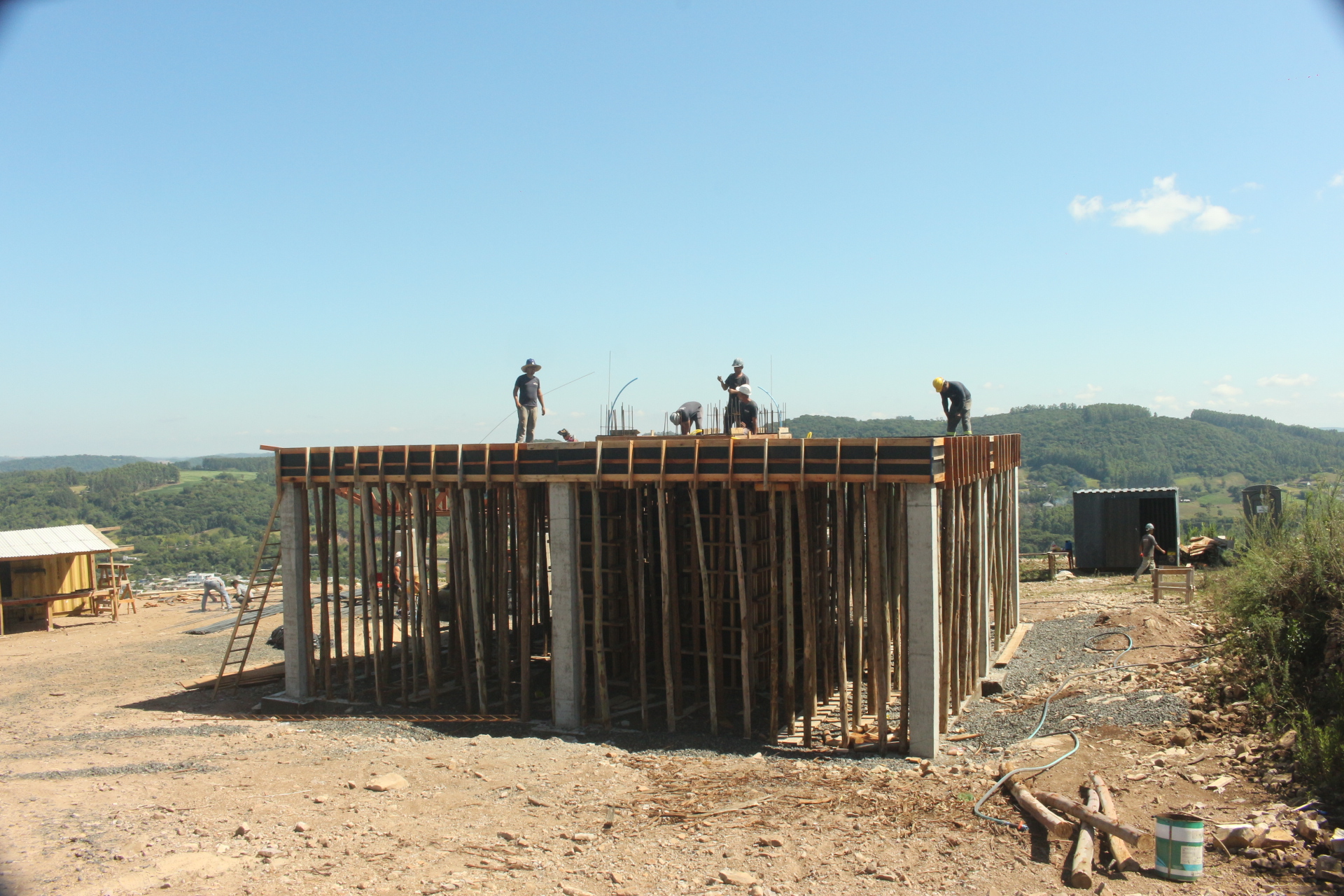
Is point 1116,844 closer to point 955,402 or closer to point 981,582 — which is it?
point 981,582

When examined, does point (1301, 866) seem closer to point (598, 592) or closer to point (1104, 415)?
point (598, 592)

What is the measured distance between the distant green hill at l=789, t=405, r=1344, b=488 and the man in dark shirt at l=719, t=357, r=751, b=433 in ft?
223

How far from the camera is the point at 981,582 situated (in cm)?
1370

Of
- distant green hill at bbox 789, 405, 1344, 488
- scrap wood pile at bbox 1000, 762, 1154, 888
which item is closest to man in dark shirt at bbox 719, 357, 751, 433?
scrap wood pile at bbox 1000, 762, 1154, 888

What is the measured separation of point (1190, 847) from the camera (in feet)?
23.7

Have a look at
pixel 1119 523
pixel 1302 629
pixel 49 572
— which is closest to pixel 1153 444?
pixel 1119 523

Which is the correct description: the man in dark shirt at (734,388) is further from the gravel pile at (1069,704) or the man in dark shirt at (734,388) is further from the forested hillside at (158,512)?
the forested hillside at (158,512)

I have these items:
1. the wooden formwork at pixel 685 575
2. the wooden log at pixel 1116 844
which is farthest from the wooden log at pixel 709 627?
the wooden log at pixel 1116 844

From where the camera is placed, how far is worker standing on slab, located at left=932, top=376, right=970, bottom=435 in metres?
15.1

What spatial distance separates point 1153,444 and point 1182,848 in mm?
102587

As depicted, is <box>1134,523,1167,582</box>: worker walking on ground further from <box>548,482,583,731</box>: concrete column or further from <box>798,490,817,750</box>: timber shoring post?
<box>548,482,583,731</box>: concrete column

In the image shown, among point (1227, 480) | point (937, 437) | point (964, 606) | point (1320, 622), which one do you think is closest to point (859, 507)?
point (937, 437)

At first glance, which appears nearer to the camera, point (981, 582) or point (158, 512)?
point (981, 582)

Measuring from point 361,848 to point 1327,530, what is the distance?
13.4 metres
